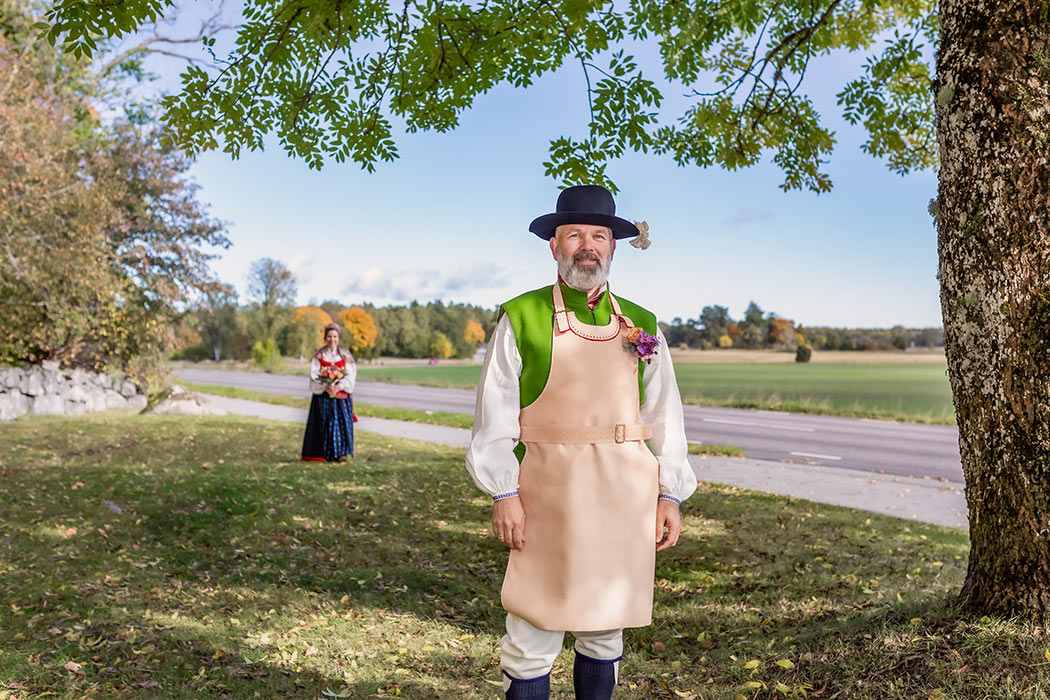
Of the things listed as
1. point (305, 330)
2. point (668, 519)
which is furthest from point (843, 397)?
point (305, 330)

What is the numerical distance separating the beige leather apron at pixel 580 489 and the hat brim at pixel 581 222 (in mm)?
346

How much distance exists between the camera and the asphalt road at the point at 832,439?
42.8 ft

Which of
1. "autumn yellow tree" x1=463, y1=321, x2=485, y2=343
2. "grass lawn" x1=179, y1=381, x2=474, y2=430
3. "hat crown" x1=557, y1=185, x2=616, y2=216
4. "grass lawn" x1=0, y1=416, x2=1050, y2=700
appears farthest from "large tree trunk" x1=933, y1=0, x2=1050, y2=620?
"autumn yellow tree" x1=463, y1=321, x2=485, y2=343

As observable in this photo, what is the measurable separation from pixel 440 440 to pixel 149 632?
10020mm

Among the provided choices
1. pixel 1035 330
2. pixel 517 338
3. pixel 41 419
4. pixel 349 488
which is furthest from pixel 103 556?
pixel 41 419

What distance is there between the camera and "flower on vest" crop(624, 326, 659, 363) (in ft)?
10.3

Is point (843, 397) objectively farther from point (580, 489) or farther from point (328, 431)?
point (580, 489)

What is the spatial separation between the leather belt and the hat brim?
0.81 meters

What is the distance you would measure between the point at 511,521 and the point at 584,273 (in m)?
1.03

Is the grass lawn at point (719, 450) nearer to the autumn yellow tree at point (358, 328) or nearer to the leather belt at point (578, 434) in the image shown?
the leather belt at point (578, 434)

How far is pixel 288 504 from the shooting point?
28.4 ft

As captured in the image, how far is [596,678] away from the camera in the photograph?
330 cm

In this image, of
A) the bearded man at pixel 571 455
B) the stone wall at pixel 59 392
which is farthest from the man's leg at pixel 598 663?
the stone wall at pixel 59 392

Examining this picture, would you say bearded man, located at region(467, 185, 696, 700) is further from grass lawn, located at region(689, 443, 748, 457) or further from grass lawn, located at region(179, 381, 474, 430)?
grass lawn, located at region(179, 381, 474, 430)
